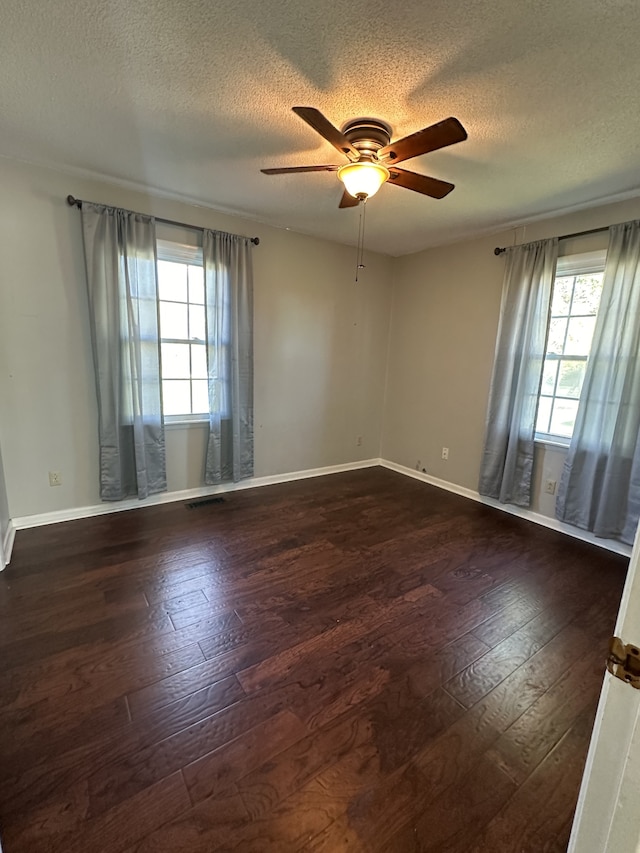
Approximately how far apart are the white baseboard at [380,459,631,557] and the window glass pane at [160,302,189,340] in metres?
2.85

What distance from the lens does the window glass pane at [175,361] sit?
316 centimetres

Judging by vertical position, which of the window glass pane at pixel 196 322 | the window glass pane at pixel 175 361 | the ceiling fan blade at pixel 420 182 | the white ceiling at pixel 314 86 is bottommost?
the window glass pane at pixel 175 361

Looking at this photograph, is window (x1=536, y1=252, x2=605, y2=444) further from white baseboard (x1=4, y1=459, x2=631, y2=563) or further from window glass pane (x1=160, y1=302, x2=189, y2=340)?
window glass pane (x1=160, y1=302, x2=189, y2=340)

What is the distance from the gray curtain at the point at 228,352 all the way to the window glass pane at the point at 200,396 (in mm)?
115

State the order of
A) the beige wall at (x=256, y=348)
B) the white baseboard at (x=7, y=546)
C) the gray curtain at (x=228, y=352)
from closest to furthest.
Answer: the white baseboard at (x=7, y=546), the beige wall at (x=256, y=348), the gray curtain at (x=228, y=352)

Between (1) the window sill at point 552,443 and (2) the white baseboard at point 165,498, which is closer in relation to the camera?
(2) the white baseboard at point 165,498

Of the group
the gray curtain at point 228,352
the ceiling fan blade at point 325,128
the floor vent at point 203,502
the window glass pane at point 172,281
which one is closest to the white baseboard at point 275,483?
the floor vent at point 203,502

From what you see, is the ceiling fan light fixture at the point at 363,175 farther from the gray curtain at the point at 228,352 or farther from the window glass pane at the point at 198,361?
the window glass pane at the point at 198,361

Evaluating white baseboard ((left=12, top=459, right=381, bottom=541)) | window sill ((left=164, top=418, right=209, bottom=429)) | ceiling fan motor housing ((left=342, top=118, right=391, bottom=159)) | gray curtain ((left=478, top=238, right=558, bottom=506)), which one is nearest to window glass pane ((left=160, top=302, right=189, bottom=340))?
window sill ((left=164, top=418, right=209, bottom=429))

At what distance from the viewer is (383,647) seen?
5.81 ft

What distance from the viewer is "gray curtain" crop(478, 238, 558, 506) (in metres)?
3.03

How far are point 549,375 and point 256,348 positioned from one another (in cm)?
261

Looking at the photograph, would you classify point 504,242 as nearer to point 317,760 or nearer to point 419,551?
point 419,551

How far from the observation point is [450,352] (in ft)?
12.6
